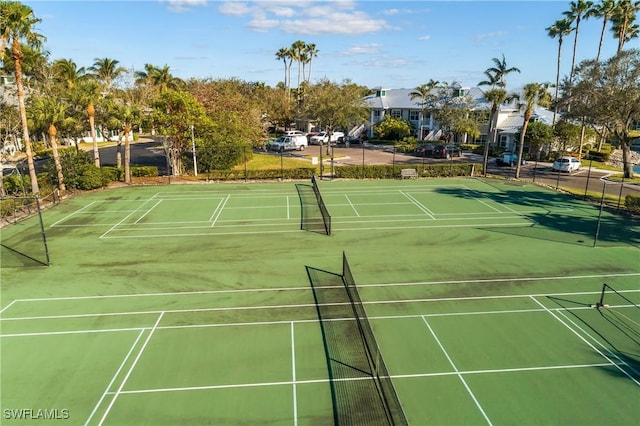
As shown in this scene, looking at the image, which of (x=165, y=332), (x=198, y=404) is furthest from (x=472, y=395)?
(x=165, y=332)

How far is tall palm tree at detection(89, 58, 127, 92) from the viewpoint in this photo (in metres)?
38.3

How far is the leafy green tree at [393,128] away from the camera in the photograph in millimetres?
61875

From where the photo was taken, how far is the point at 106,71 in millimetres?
38531

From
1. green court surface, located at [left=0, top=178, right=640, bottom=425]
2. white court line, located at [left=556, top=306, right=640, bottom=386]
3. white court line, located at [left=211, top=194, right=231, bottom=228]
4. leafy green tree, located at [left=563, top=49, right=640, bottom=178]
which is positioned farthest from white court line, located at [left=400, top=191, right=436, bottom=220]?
leafy green tree, located at [left=563, top=49, right=640, bottom=178]

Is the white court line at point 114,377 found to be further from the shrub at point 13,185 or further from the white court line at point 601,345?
the shrub at point 13,185

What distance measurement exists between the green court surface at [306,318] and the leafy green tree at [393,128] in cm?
3712

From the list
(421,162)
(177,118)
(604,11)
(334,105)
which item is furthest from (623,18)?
(177,118)

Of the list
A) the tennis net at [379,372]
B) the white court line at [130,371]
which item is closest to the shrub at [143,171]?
the white court line at [130,371]

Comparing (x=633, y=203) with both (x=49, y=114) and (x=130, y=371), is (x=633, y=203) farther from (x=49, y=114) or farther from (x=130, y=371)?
(x=49, y=114)

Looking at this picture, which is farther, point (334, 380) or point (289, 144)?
point (289, 144)

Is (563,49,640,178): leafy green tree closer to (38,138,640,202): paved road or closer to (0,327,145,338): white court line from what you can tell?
(38,138,640,202): paved road

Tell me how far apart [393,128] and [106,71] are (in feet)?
125

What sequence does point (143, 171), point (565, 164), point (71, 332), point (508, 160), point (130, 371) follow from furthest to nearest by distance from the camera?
point (508, 160)
point (565, 164)
point (143, 171)
point (71, 332)
point (130, 371)

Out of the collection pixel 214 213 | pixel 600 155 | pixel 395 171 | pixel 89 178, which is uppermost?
pixel 600 155
